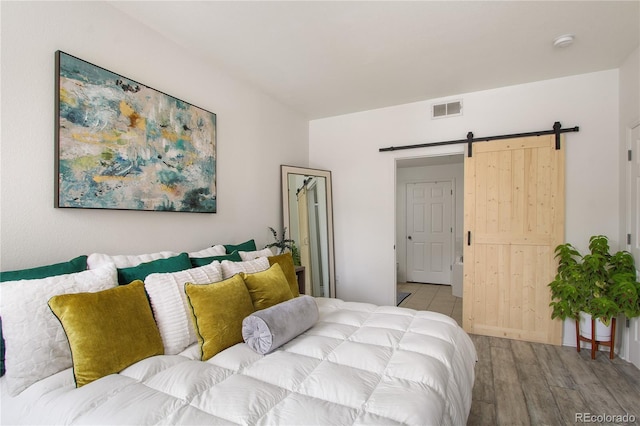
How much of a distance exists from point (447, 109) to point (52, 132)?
3.61m

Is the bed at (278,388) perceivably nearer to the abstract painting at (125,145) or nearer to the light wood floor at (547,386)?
the light wood floor at (547,386)

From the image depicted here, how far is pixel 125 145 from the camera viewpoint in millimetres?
2062

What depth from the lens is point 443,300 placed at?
15.9ft

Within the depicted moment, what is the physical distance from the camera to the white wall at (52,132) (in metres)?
1.60

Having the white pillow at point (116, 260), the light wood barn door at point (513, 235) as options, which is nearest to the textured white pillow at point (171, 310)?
the white pillow at point (116, 260)

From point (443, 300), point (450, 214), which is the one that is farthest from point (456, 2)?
point (450, 214)

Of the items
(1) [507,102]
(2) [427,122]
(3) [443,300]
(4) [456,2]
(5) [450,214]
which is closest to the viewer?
(4) [456,2]

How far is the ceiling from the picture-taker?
208 centimetres

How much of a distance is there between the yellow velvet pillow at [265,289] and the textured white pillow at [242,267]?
0.14 meters

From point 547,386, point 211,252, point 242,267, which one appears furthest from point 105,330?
point 547,386

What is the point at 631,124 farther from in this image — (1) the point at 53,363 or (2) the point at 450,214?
(1) the point at 53,363

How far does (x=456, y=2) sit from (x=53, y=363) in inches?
114

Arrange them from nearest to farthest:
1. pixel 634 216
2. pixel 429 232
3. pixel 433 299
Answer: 1. pixel 634 216
2. pixel 433 299
3. pixel 429 232

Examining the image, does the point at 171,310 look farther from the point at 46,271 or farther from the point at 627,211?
the point at 627,211
